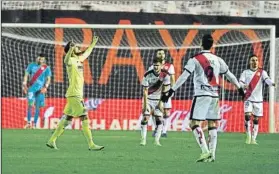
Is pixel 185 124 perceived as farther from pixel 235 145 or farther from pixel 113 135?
pixel 235 145

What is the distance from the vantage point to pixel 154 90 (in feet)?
61.8

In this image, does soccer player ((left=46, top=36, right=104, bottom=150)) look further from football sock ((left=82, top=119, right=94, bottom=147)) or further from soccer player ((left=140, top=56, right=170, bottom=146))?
soccer player ((left=140, top=56, right=170, bottom=146))

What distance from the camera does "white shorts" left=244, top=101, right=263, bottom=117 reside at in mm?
19438

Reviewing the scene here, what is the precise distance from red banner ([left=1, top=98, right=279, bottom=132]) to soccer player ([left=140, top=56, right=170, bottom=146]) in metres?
6.42

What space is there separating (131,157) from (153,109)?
182 inches

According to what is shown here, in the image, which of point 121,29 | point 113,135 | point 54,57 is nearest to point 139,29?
point 121,29

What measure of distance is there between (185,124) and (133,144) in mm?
7625

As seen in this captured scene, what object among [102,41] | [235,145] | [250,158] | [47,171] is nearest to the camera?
[47,171]

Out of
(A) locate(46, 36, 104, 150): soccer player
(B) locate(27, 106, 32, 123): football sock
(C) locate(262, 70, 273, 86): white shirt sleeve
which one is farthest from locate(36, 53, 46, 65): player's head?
(A) locate(46, 36, 104, 150): soccer player

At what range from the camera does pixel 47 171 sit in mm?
11734

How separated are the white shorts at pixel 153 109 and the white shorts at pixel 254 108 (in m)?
1.89

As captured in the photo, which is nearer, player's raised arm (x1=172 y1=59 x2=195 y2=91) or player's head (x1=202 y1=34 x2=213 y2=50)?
player's raised arm (x1=172 y1=59 x2=195 y2=91)

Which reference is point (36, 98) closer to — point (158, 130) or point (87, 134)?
point (158, 130)

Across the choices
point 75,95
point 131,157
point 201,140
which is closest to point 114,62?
point 75,95
